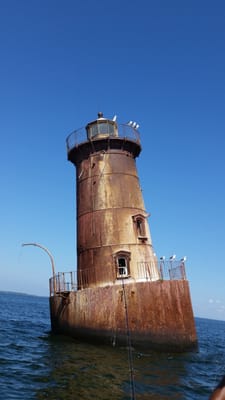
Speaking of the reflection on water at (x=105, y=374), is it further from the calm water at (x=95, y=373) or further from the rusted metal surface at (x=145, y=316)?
the rusted metal surface at (x=145, y=316)

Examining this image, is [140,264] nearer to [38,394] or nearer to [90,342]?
[90,342]

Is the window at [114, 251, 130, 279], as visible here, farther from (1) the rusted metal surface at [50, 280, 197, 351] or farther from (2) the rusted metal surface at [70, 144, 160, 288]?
(1) the rusted metal surface at [50, 280, 197, 351]

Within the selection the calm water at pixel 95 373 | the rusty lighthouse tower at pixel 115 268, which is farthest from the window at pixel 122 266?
the calm water at pixel 95 373

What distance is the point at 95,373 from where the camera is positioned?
36.0 ft

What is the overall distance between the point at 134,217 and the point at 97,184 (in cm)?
300

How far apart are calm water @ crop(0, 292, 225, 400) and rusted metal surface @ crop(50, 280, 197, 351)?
0.58 m

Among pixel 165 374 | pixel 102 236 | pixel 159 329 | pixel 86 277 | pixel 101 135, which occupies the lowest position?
pixel 165 374

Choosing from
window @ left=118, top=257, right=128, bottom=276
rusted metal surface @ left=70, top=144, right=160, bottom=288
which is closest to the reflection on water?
window @ left=118, top=257, right=128, bottom=276

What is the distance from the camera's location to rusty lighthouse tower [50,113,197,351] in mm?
15008

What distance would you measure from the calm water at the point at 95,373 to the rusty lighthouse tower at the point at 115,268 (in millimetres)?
1053

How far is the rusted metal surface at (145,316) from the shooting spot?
14766mm

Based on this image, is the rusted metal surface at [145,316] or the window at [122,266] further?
the window at [122,266]

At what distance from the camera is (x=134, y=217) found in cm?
1927

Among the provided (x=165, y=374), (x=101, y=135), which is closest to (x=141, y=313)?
(x=165, y=374)
